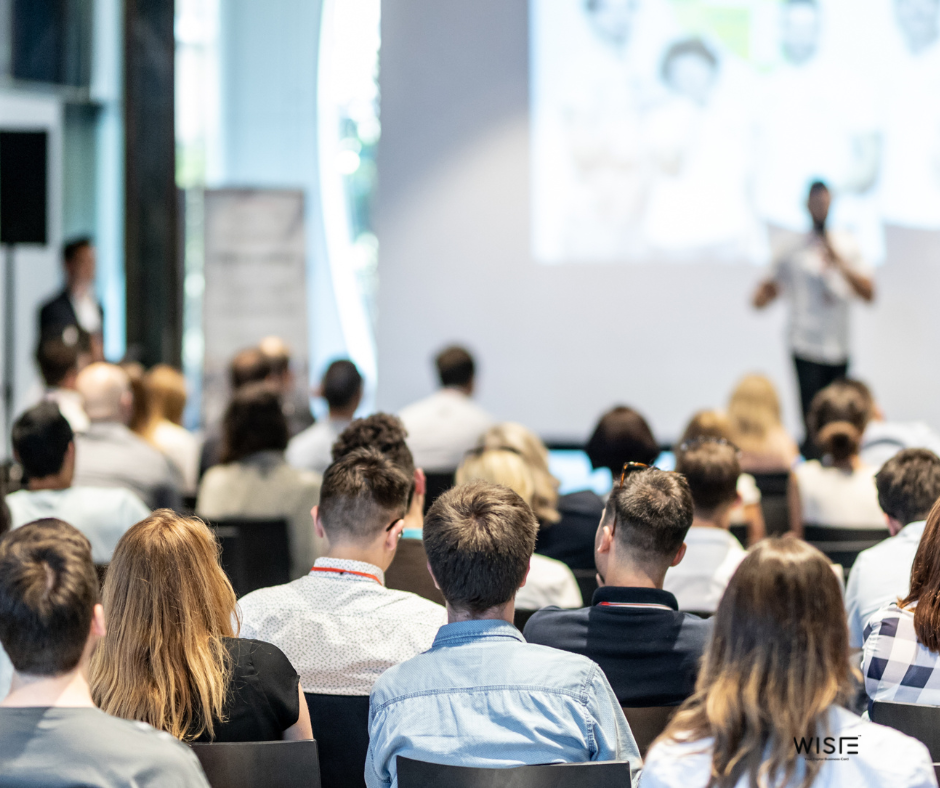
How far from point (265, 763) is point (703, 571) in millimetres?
1527

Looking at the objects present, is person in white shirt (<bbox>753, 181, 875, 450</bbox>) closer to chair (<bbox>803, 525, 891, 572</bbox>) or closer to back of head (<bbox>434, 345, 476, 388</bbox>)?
back of head (<bbox>434, 345, 476, 388</bbox>)

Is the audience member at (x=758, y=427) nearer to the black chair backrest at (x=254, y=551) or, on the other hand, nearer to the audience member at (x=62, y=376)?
the black chair backrest at (x=254, y=551)

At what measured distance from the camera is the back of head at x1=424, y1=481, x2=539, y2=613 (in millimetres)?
1787

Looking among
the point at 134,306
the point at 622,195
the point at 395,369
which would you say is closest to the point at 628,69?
the point at 622,195

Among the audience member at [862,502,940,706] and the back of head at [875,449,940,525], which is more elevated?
the back of head at [875,449,940,525]

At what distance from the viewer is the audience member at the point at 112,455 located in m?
3.95

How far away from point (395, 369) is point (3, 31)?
3.33 meters

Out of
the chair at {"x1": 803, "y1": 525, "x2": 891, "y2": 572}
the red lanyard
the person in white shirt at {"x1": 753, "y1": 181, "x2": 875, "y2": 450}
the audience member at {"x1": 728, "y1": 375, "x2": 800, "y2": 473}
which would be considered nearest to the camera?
the red lanyard

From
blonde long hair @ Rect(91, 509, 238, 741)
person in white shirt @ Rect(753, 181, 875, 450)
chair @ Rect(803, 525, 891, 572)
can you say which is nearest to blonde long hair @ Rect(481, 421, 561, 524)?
chair @ Rect(803, 525, 891, 572)

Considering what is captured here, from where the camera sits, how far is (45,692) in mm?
1410

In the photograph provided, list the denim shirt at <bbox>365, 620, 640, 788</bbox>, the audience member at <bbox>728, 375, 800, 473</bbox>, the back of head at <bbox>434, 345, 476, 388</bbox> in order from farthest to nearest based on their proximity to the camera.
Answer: the back of head at <bbox>434, 345, 476, 388</bbox> < the audience member at <bbox>728, 375, 800, 473</bbox> < the denim shirt at <bbox>365, 620, 640, 788</bbox>

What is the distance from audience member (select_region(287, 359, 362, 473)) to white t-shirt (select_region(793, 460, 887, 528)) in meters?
1.87

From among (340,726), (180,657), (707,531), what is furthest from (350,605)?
(707,531)

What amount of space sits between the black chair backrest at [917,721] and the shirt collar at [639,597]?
1.36ft
